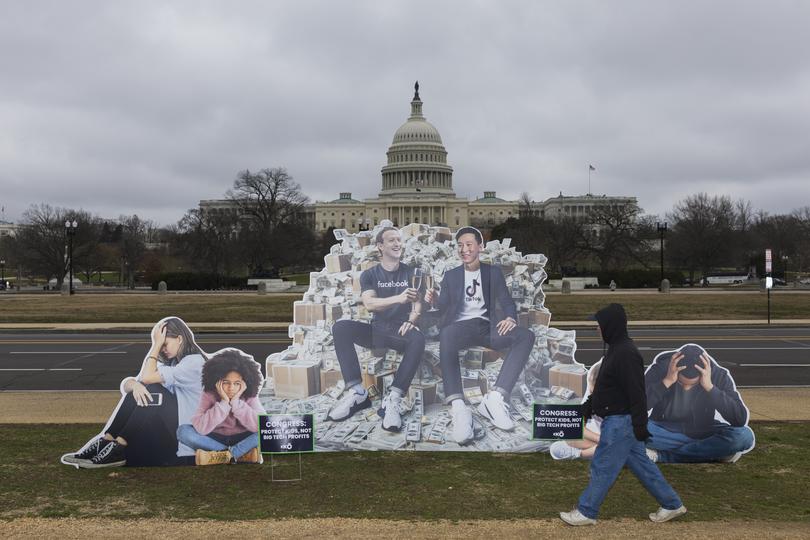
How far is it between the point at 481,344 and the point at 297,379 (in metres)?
2.25

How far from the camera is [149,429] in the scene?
7582mm

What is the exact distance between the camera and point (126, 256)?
247 ft

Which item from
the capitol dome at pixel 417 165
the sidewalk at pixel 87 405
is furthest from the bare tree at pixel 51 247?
the capitol dome at pixel 417 165

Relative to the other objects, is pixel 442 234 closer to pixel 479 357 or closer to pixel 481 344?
pixel 481 344

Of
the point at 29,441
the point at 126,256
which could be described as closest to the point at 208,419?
the point at 29,441

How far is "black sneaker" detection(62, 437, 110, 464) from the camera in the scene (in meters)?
7.48

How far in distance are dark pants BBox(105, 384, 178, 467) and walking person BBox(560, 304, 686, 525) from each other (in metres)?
4.35

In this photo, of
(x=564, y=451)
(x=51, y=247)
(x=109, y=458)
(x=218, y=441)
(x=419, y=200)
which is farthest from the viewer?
(x=419, y=200)

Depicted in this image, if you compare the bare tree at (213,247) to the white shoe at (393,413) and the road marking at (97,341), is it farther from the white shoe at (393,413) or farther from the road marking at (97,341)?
the white shoe at (393,413)

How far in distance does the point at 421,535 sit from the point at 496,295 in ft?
11.0

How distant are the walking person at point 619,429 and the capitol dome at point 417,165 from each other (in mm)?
148621

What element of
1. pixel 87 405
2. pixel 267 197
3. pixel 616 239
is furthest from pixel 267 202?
pixel 87 405

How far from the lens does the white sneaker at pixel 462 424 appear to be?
7918mm

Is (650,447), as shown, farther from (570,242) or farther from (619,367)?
(570,242)
